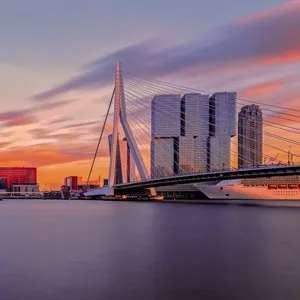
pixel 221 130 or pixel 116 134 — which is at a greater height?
pixel 221 130

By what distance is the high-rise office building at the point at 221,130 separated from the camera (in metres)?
140

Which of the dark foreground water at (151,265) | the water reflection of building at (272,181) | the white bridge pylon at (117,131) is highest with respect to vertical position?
the white bridge pylon at (117,131)

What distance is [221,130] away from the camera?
473 feet

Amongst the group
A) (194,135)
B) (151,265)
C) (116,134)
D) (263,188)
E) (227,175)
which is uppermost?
(194,135)

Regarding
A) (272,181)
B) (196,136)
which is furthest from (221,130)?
(272,181)

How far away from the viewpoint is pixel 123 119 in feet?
212

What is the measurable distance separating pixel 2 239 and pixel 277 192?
73559 mm

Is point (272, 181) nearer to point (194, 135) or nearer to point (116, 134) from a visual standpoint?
point (116, 134)

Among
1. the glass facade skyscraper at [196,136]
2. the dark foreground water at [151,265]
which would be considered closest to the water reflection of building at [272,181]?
the glass facade skyscraper at [196,136]

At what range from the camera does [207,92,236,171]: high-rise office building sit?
140250 mm

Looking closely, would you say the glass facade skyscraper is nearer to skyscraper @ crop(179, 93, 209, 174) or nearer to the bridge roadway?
skyscraper @ crop(179, 93, 209, 174)

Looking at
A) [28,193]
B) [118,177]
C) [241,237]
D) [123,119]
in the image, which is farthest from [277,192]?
[28,193]

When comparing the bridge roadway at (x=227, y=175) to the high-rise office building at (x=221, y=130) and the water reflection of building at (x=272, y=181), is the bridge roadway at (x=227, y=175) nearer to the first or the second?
the water reflection of building at (x=272, y=181)

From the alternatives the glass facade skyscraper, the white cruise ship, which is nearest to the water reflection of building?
the white cruise ship
